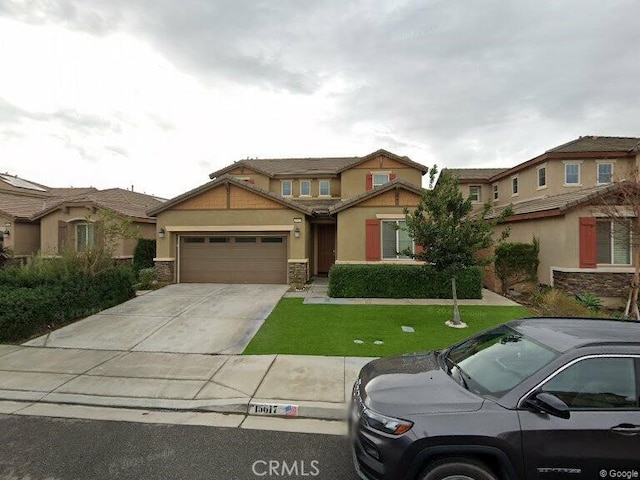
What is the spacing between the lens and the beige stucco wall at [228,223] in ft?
44.9

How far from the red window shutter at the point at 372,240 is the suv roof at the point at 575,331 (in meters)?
9.02

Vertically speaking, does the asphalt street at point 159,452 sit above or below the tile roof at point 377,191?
below

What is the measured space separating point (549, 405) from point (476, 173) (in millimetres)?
24392

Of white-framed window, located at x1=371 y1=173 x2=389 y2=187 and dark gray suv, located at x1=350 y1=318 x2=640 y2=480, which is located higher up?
white-framed window, located at x1=371 y1=173 x2=389 y2=187

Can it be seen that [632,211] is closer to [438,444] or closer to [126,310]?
[438,444]

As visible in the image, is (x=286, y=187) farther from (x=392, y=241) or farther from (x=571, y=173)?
(x=571, y=173)

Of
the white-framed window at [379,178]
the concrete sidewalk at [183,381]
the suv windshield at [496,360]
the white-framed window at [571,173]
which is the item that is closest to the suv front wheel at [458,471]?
the suv windshield at [496,360]

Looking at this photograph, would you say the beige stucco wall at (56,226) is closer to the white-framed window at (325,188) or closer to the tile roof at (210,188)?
the tile roof at (210,188)

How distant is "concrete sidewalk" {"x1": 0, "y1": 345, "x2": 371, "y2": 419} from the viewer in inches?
173

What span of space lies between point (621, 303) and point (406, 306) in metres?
7.58

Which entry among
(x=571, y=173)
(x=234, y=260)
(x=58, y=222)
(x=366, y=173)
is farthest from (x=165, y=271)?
(x=571, y=173)

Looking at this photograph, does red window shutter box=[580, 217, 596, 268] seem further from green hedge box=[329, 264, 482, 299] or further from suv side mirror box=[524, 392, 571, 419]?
suv side mirror box=[524, 392, 571, 419]

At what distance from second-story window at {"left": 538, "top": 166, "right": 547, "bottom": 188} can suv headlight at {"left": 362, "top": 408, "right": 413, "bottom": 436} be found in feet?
59.4

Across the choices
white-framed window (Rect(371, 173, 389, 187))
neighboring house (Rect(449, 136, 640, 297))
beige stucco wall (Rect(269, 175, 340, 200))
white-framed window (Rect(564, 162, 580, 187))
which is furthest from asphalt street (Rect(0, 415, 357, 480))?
white-framed window (Rect(564, 162, 580, 187))
